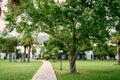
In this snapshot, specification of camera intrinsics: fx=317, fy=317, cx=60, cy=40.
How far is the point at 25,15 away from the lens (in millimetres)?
31219

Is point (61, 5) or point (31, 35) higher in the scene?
point (61, 5)

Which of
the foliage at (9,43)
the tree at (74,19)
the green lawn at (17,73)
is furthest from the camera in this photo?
the foliage at (9,43)

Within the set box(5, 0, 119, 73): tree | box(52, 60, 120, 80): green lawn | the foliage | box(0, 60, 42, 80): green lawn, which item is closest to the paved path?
box(0, 60, 42, 80): green lawn

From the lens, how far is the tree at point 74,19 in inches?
1050

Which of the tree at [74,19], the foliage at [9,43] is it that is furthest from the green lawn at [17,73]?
the foliage at [9,43]

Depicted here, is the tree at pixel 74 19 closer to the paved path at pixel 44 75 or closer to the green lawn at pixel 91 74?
the green lawn at pixel 91 74

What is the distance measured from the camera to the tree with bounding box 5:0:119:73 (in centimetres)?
2668

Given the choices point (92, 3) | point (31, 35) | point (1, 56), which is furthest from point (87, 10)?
point (1, 56)

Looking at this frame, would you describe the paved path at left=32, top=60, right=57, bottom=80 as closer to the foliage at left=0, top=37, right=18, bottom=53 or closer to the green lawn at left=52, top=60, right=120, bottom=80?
the green lawn at left=52, top=60, right=120, bottom=80

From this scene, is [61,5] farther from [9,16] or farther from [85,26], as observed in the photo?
[9,16]

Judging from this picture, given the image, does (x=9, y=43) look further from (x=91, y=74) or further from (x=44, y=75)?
(x=44, y=75)

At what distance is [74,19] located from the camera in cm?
2977

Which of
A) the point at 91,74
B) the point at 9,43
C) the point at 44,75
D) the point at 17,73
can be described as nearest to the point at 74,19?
the point at 91,74

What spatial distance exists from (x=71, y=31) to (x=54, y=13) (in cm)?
409
